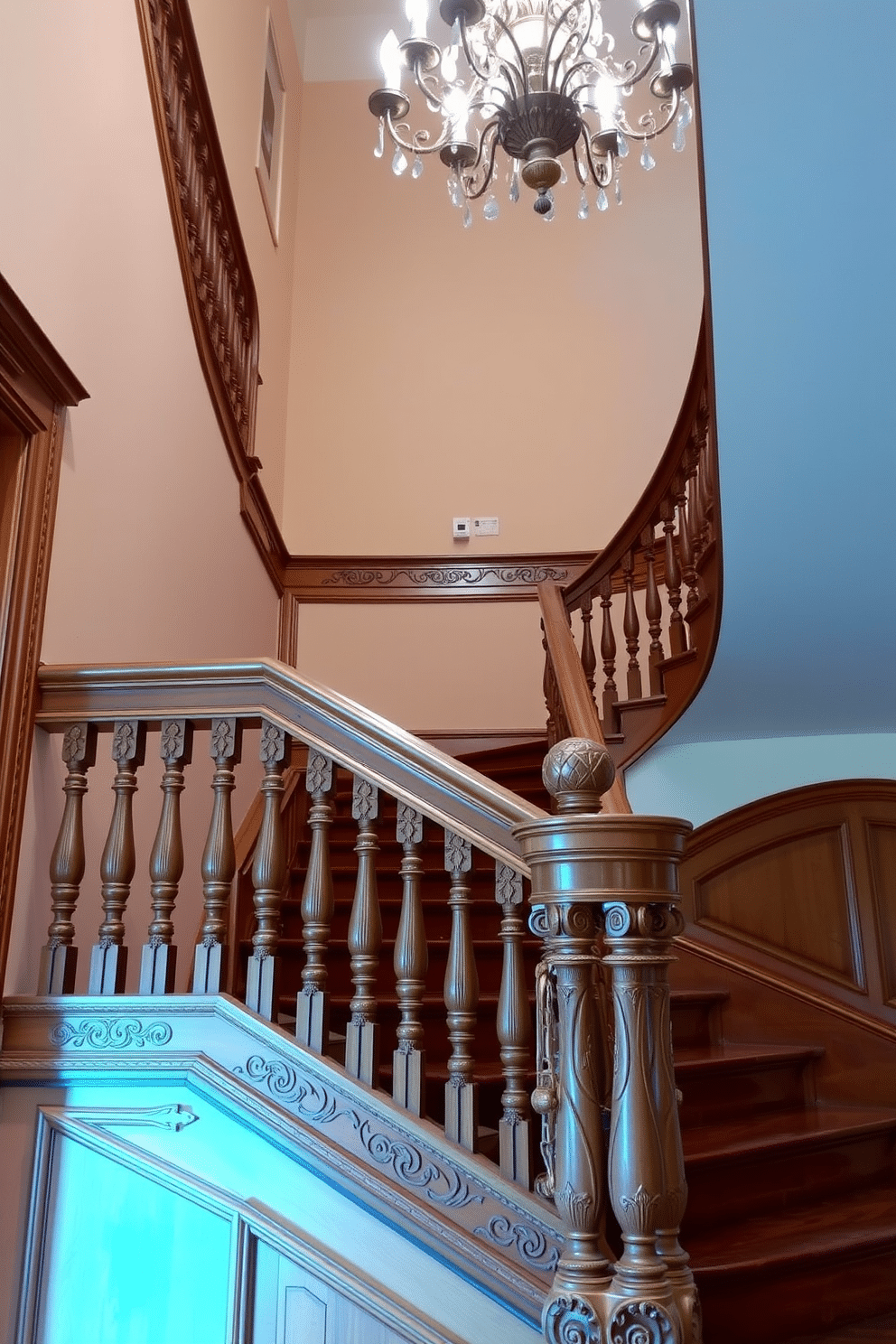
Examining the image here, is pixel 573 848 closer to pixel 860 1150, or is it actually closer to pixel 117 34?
pixel 860 1150

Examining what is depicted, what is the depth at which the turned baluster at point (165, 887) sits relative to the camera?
232 cm

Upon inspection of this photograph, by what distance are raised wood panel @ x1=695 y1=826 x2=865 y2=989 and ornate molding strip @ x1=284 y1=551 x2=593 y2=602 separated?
7.40 ft

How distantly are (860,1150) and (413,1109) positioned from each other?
164 cm

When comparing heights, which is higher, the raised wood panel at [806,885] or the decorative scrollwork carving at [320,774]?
the raised wood panel at [806,885]

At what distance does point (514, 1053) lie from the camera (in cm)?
204

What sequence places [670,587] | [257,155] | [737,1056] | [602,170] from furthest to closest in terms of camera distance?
1. [257,155]
2. [602,170]
3. [670,587]
4. [737,1056]

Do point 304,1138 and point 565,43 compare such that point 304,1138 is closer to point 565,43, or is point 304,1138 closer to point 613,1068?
point 613,1068

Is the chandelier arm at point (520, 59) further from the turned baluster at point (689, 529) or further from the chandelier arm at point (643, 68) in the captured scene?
the turned baluster at point (689, 529)

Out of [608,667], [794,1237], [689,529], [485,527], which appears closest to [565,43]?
[689,529]

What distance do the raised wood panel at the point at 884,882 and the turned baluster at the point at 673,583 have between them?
43.1 inches

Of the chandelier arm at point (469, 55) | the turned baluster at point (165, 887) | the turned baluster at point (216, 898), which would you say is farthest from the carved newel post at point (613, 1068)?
the chandelier arm at point (469, 55)

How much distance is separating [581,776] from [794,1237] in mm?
1379

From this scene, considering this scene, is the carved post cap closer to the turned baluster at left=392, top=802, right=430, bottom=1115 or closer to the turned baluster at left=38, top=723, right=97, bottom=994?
the turned baluster at left=392, top=802, right=430, bottom=1115

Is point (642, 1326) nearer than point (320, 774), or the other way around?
point (642, 1326)
